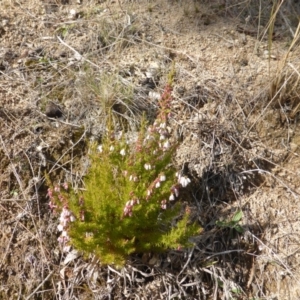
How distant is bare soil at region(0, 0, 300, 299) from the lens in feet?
8.67

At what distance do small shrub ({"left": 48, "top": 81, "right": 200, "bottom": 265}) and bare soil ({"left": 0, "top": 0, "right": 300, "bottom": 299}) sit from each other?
267 millimetres

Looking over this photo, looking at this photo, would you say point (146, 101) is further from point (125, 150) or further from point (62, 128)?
point (125, 150)

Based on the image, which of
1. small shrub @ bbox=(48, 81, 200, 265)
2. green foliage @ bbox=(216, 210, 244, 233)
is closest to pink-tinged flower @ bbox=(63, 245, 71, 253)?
small shrub @ bbox=(48, 81, 200, 265)

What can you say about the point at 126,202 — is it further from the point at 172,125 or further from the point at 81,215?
the point at 172,125

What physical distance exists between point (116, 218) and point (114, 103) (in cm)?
98

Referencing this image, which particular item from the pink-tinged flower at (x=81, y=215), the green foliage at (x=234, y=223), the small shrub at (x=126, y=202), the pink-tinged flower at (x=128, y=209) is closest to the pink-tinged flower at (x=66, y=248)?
the small shrub at (x=126, y=202)

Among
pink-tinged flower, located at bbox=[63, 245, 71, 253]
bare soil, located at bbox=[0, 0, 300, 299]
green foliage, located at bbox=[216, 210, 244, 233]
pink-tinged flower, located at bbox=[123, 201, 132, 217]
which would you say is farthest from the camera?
green foliage, located at bbox=[216, 210, 244, 233]

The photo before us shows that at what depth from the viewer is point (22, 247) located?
269 cm

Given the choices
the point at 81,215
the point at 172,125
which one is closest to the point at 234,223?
the point at 172,125

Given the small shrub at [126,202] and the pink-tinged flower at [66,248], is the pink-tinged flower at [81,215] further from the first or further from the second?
the pink-tinged flower at [66,248]

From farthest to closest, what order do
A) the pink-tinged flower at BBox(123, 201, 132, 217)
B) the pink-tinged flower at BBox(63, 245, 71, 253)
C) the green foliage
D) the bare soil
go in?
the green foliage
the bare soil
the pink-tinged flower at BBox(63, 245, 71, 253)
the pink-tinged flower at BBox(123, 201, 132, 217)

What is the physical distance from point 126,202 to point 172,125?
0.93 m

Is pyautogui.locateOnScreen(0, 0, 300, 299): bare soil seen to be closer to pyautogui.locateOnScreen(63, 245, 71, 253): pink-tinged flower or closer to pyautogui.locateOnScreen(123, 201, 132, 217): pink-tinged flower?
pyautogui.locateOnScreen(63, 245, 71, 253): pink-tinged flower

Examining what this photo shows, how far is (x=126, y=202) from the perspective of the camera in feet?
7.63
